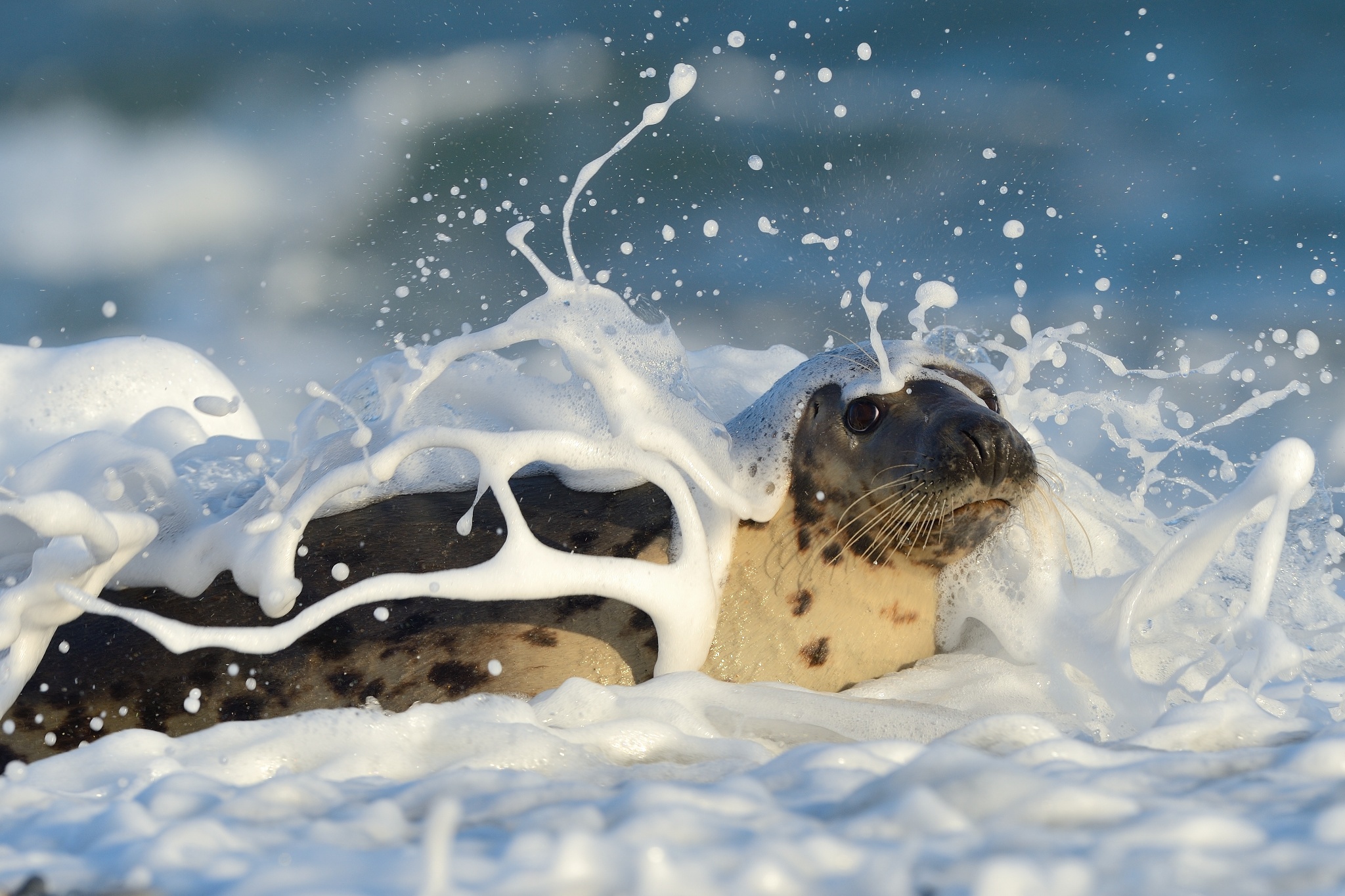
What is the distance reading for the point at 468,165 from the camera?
329 inches

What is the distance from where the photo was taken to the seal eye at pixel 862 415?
9.89 feet

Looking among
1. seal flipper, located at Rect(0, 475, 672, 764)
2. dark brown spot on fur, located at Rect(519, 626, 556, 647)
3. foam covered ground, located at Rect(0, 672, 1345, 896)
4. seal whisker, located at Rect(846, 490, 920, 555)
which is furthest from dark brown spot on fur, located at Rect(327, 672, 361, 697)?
seal whisker, located at Rect(846, 490, 920, 555)

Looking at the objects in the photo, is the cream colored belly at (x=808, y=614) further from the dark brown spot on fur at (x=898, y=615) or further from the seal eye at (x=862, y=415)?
the seal eye at (x=862, y=415)

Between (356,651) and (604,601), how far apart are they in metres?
0.56

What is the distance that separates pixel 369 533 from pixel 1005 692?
161cm

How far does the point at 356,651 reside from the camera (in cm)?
262

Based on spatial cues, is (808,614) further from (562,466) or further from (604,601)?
(562,466)

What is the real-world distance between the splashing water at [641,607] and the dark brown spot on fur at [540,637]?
0.45ft

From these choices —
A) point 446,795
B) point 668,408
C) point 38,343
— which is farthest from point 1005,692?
point 38,343

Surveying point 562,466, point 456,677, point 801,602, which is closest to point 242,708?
point 456,677

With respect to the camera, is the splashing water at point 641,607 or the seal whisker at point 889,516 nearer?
the splashing water at point 641,607

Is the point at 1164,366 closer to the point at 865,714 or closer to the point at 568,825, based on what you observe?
the point at 865,714

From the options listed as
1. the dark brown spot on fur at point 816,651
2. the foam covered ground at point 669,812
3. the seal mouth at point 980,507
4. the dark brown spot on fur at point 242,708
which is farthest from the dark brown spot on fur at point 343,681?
the seal mouth at point 980,507

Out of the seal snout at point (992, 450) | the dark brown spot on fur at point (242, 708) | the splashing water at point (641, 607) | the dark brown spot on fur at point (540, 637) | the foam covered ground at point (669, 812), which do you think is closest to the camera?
the foam covered ground at point (669, 812)
